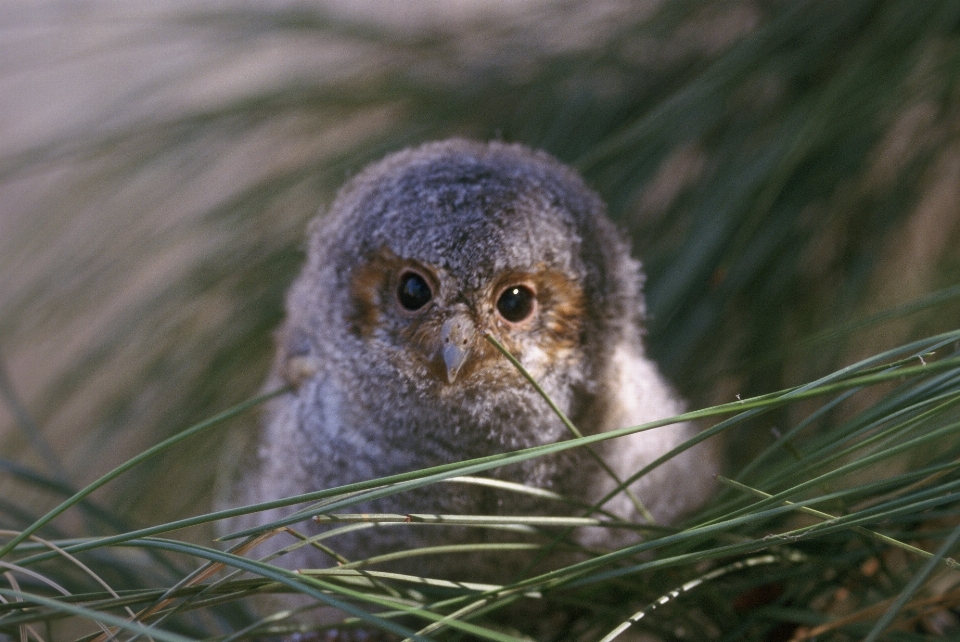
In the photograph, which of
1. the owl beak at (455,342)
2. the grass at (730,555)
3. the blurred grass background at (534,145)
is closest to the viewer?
the grass at (730,555)

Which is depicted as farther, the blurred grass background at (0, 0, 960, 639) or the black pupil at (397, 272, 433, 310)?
the blurred grass background at (0, 0, 960, 639)

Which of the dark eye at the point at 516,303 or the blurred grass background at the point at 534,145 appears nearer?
the dark eye at the point at 516,303

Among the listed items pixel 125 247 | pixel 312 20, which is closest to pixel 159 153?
pixel 125 247

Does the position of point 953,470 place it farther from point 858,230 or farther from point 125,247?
point 125,247

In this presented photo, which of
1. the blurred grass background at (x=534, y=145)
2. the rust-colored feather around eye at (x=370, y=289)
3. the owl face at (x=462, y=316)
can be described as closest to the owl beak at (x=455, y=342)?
the owl face at (x=462, y=316)

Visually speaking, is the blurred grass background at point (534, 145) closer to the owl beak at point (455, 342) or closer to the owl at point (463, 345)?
the owl at point (463, 345)

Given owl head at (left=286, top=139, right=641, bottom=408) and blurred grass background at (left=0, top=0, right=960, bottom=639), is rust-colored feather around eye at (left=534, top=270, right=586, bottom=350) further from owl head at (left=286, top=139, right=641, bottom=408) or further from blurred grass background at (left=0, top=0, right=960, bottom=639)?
blurred grass background at (left=0, top=0, right=960, bottom=639)

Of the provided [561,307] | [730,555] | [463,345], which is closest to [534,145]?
[561,307]

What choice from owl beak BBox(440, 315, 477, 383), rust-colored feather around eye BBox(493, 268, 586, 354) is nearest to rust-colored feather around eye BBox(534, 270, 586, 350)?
rust-colored feather around eye BBox(493, 268, 586, 354)
